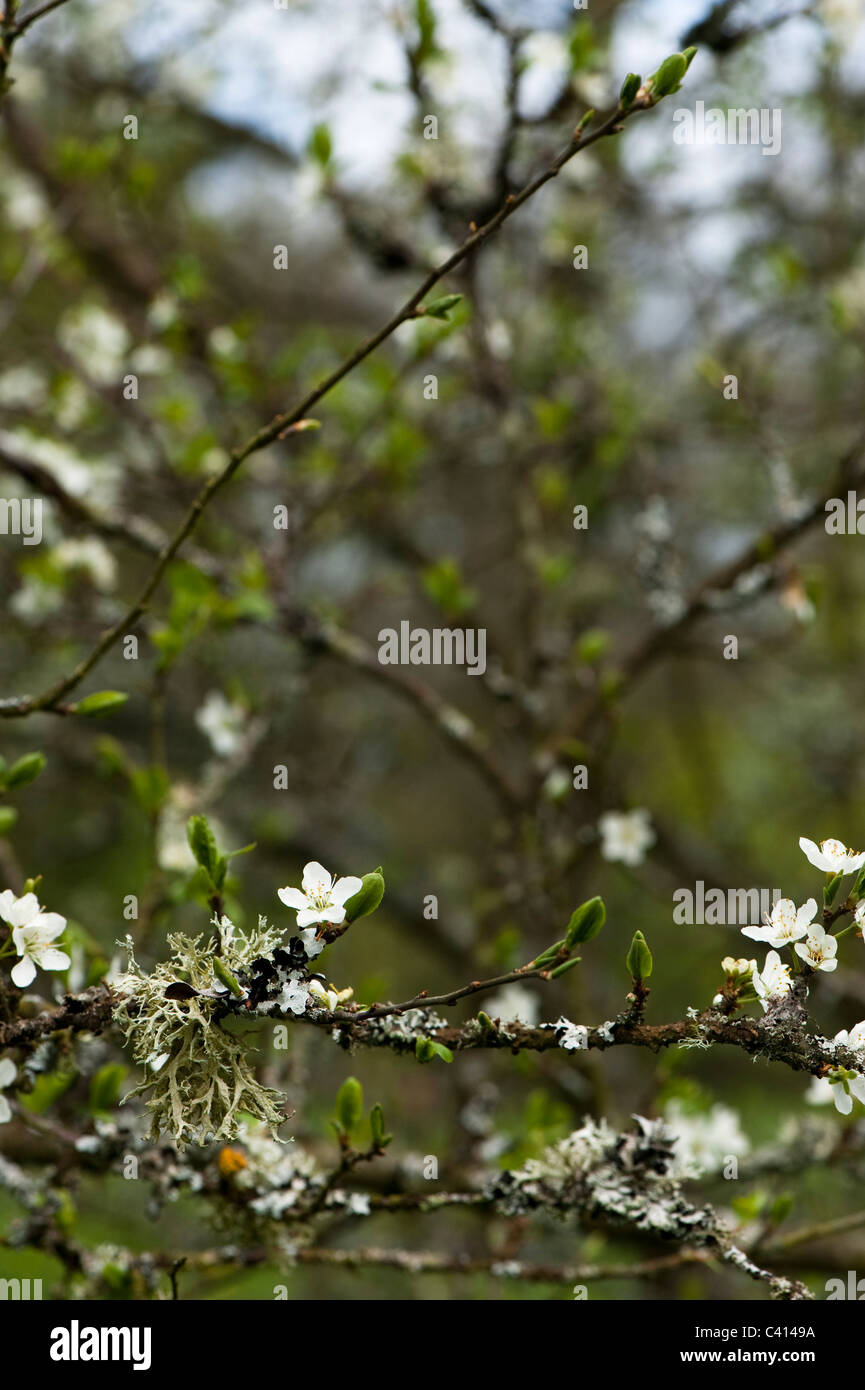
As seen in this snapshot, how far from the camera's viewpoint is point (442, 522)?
5.58 meters

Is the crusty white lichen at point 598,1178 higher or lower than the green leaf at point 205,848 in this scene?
lower

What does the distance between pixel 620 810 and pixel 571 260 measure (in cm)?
209

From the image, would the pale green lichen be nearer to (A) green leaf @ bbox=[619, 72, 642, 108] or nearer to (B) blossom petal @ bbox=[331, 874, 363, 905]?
(B) blossom petal @ bbox=[331, 874, 363, 905]

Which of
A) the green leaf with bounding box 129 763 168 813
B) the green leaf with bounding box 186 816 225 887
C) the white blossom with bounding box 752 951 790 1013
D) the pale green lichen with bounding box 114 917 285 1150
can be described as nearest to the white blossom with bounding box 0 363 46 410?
the green leaf with bounding box 129 763 168 813

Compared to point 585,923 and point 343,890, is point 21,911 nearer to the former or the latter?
point 343,890

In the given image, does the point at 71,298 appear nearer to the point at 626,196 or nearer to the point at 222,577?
the point at 626,196

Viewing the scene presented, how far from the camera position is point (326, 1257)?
1.62 meters

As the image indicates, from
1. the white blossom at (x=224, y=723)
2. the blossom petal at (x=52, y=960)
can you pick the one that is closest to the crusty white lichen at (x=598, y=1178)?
the blossom petal at (x=52, y=960)

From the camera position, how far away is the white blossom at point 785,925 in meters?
1.14

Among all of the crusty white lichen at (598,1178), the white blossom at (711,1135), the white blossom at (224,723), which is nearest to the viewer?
the crusty white lichen at (598,1178)

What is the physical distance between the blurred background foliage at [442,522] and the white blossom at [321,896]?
520 millimetres

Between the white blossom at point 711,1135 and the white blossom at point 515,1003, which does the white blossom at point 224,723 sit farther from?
the white blossom at point 711,1135

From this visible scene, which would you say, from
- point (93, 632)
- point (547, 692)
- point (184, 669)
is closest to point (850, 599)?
point (547, 692)

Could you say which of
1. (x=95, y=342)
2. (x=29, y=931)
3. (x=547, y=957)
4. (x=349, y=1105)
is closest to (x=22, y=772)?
(x=29, y=931)
